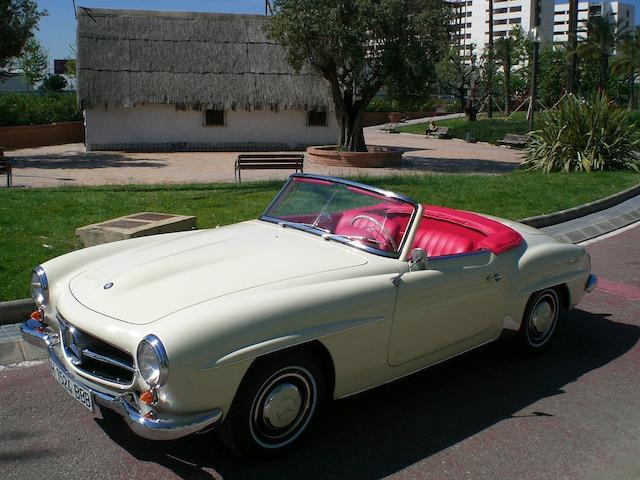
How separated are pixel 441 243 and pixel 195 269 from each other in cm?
199

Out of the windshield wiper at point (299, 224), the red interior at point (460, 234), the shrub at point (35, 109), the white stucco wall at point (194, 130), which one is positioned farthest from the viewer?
the shrub at point (35, 109)

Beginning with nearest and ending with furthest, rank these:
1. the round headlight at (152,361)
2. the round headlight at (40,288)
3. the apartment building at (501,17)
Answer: the round headlight at (152,361) → the round headlight at (40,288) → the apartment building at (501,17)

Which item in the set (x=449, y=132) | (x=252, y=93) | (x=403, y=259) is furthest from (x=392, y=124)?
(x=403, y=259)

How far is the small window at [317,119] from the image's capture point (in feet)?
95.2

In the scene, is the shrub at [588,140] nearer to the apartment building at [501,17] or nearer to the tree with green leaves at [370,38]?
the tree with green leaves at [370,38]

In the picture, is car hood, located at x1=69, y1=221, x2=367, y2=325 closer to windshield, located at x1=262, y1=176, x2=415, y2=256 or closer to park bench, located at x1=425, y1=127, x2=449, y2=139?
windshield, located at x1=262, y1=176, x2=415, y2=256

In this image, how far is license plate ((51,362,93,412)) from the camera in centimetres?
368

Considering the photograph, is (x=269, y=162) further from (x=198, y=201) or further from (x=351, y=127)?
(x=351, y=127)

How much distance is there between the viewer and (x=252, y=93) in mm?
27547

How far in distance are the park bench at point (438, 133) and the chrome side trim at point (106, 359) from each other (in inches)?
1321

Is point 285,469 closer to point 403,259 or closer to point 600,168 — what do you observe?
point 403,259

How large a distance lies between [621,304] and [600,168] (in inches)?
425

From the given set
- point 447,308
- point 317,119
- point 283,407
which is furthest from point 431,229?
point 317,119

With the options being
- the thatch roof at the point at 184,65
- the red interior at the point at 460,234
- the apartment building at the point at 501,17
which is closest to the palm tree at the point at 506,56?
the thatch roof at the point at 184,65
